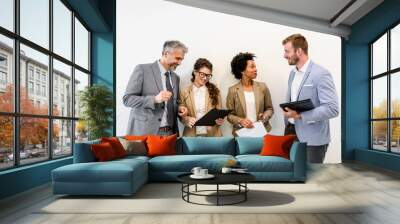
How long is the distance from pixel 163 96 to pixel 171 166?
2.39 metres

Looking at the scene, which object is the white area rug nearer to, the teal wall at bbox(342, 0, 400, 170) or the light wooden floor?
the light wooden floor

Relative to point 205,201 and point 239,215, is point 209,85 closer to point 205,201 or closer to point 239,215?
point 205,201

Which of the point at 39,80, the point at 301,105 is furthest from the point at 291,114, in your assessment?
the point at 39,80

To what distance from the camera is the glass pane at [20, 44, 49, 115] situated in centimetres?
554

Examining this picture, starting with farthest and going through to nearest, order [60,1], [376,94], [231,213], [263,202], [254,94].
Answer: [376,94], [254,94], [60,1], [263,202], [231,213]

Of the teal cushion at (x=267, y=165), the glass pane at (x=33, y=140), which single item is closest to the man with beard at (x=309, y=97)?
the teal cushion at (x=267, y=165)

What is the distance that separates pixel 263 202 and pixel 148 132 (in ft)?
13.2

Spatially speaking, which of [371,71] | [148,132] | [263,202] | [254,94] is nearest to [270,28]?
[254,94]

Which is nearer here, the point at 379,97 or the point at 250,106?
the point at 250,106

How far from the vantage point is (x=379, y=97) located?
8938 millimetres

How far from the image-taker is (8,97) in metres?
5.06

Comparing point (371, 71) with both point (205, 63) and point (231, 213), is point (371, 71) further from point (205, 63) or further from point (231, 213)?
point (231, 213)

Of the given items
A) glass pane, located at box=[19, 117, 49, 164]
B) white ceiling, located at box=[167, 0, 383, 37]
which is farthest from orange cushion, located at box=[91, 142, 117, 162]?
white ceiling, located at box=[167, 0, 383, 37]

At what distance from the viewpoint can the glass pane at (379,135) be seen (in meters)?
8.62
